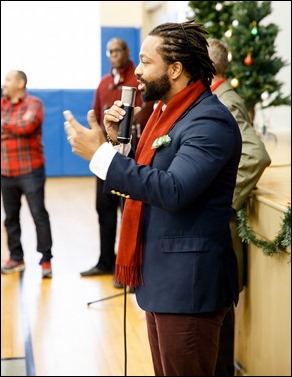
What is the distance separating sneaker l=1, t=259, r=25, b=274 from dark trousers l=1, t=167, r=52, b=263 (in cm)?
3

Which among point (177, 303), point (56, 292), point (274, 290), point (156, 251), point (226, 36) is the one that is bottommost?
point (56, 292)

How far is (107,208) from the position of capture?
471 cm

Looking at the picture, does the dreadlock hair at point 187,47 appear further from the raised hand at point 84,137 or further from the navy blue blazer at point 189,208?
the raised hand at point 84,137

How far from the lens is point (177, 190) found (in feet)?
5.26

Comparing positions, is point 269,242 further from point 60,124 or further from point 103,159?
point 60,124

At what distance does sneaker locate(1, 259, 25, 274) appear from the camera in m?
4.93

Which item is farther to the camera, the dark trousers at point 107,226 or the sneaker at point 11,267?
the sneaker at point 11,267

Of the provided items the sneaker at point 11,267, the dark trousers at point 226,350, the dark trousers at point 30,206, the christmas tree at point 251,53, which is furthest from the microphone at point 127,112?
the sneaker at point 11,267

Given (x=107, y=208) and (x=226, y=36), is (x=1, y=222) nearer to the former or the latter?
(x=107, y=208)

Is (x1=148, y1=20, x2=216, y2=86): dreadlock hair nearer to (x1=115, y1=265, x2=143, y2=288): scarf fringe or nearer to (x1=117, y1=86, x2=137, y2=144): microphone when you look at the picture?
(x1=117, y1=86, x2=137, y2=144): microphone

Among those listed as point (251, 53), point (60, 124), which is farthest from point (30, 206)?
point (60, 124)

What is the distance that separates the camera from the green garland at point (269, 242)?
269cm

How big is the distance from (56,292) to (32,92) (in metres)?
4.53

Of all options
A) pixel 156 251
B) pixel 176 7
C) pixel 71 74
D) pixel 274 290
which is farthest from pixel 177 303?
pixel 71 74
